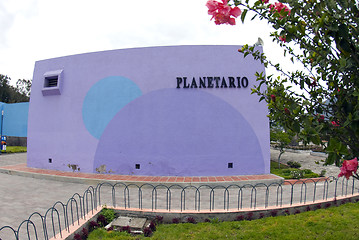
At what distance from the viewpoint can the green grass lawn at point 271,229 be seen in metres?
4.53

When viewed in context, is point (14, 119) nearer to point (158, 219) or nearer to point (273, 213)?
point (158, 219)

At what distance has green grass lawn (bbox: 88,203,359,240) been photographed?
4.53 metres

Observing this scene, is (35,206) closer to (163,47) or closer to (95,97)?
(95,97)

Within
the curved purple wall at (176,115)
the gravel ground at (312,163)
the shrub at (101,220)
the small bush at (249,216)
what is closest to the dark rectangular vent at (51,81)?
the curved purple wall at (176,115)

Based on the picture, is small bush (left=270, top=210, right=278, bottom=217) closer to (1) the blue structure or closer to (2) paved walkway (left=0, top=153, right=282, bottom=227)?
(2) paved walkway (left=0, top=153, right=282, bottom=227)

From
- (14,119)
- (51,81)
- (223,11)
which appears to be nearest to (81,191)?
(51,81)

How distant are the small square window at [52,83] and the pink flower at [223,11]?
34.8 ft

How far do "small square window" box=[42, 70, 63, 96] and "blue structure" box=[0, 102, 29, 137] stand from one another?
1126 centimetres

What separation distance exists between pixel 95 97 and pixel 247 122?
23.5 ft

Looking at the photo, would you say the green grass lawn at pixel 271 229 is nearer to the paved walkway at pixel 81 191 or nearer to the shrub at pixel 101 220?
the shrub at pixel 101 220

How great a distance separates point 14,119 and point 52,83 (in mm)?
13088

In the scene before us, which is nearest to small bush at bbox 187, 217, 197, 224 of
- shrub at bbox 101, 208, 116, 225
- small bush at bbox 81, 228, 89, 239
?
shrub at bbox 101, 208, 116, 225

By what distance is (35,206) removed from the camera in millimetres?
6457

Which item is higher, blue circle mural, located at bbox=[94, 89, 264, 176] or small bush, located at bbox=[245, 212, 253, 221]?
blue circle mural, located at bbox=[94, 89, 264, 176]
